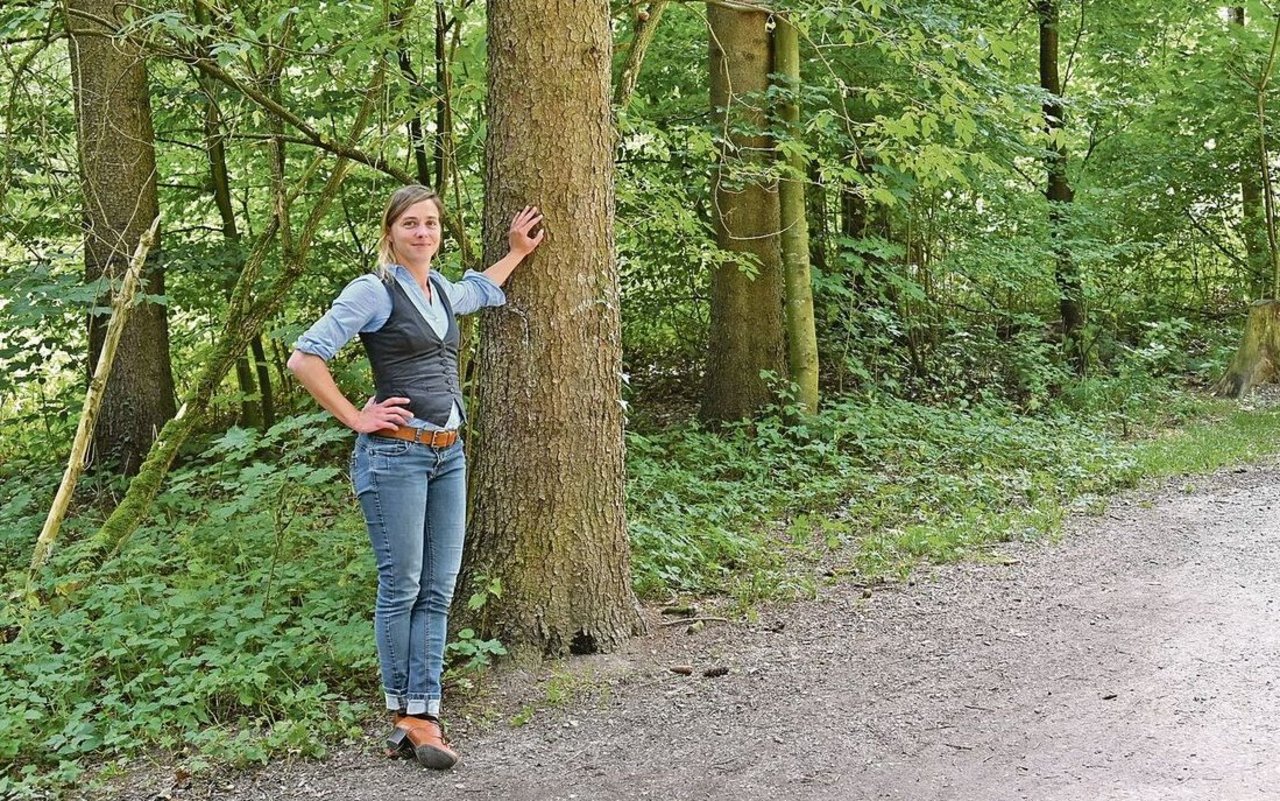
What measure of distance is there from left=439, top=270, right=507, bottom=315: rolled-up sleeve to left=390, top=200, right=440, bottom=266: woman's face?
191 mm

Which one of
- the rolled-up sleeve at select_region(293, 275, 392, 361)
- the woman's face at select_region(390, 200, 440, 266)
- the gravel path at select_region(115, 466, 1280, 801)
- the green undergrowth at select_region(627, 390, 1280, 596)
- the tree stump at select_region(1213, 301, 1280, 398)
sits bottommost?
the gravel path at select_region(115, 466, 1280, 801)

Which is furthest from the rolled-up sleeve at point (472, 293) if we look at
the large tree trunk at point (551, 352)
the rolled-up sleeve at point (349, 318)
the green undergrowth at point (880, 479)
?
the green undergrowth at point (880, 479)

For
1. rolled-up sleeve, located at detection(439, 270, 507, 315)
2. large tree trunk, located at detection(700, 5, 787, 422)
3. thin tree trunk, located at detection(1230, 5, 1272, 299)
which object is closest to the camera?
rolled-up sleeve, located at detection(439, 270, 507, 315)

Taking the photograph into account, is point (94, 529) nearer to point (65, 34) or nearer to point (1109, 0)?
point (65, 34)

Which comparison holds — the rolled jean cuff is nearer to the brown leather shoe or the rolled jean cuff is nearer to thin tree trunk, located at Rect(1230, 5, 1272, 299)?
the brown leather shoe

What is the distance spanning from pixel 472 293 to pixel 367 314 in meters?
0.63

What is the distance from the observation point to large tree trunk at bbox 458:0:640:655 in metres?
4.59

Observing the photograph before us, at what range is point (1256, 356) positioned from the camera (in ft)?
40.6

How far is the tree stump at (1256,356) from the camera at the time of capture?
12266 mm

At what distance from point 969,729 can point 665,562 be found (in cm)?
241

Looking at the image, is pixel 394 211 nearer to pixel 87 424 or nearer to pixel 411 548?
pixel 411 548

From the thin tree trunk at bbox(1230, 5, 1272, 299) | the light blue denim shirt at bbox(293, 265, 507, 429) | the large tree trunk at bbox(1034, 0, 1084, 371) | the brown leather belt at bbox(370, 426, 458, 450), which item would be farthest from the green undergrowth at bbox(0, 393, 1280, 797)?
the thin tree trunk at bbox(1230, 5, 1272, 299)

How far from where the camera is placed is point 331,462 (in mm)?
9391

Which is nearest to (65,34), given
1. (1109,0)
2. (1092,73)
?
(1109,0)
